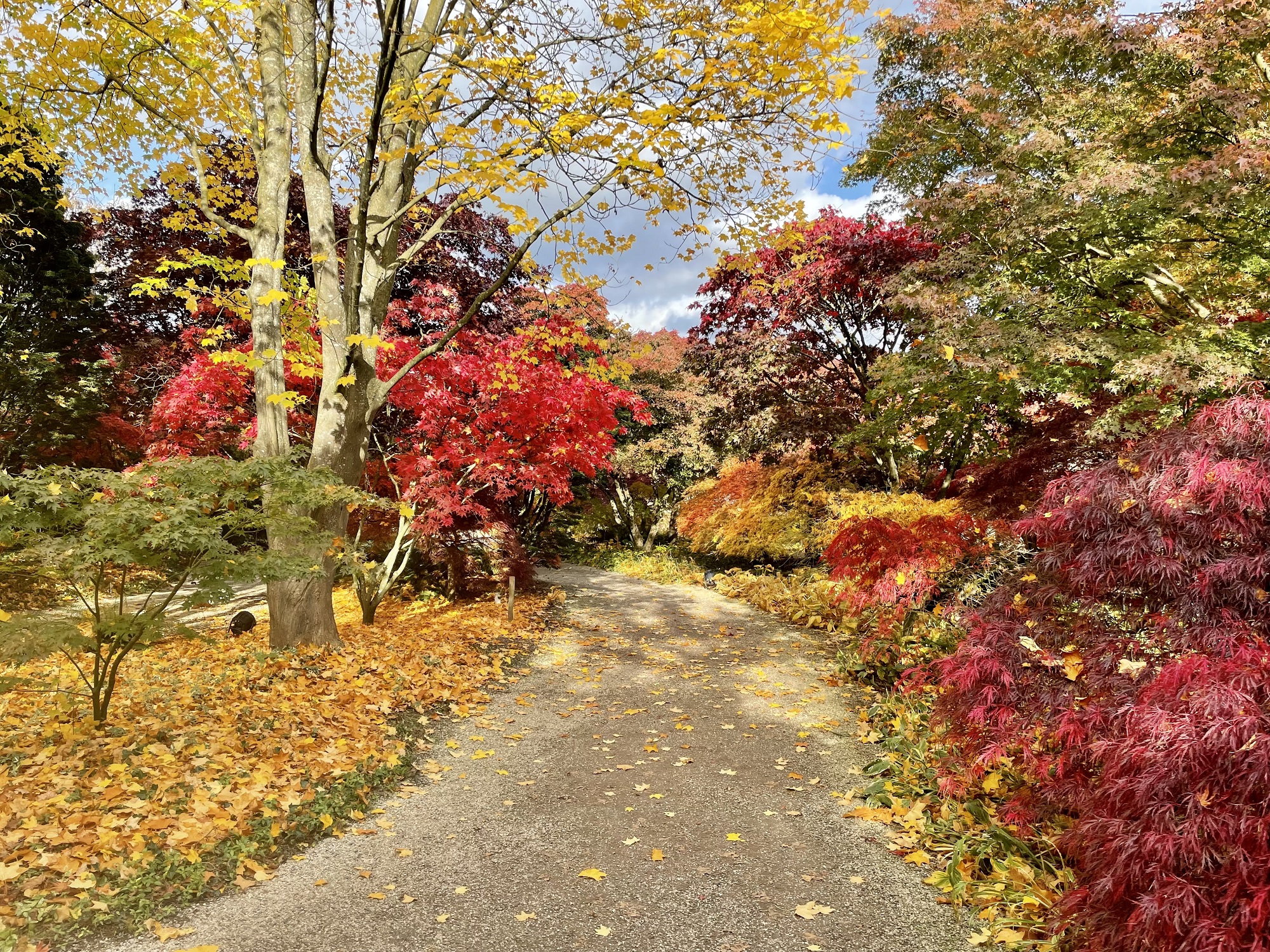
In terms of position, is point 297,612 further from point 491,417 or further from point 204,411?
point 204,411

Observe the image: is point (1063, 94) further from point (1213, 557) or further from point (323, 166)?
point (323, 166)

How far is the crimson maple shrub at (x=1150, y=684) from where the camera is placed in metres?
1.79

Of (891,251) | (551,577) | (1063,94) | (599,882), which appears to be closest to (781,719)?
(599,882)

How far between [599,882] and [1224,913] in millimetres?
2397

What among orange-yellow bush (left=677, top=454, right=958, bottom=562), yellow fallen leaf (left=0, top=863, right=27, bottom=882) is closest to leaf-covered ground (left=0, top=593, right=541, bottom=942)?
yellow fallen leaf (left=0, top=863, right=27, bottom=882)

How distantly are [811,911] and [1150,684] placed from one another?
5.66 feet

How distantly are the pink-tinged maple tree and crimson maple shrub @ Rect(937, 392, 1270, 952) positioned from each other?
642 cm

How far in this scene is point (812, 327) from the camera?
9.91m

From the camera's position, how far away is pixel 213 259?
20.7 feet

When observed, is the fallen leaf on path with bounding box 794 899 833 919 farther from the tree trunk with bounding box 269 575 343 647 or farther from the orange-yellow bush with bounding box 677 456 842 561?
the orange-yellow bush with bounding box 677 456 842 561

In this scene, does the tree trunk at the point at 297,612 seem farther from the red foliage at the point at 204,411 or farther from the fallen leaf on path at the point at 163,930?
the fallen leaf on path at the point at 163,930

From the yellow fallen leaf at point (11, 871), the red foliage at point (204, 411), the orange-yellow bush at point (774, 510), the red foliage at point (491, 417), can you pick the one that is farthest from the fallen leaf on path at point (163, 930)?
the orange-yellow bush at point (774, 510)

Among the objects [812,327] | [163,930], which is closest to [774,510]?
[812,327]

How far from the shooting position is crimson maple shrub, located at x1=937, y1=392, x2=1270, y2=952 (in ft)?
5.87
